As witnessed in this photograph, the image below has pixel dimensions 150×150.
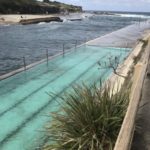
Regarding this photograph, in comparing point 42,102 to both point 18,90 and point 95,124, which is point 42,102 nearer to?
point 18,90

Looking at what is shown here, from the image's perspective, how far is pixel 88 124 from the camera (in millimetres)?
6000

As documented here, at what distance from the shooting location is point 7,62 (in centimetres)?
2292

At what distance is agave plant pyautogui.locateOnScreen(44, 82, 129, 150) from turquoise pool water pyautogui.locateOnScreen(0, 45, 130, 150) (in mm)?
2083

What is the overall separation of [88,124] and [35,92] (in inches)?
289

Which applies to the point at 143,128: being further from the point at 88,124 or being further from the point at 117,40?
the point at 117,40

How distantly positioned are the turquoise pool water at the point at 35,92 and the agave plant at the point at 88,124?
2083 millimetres

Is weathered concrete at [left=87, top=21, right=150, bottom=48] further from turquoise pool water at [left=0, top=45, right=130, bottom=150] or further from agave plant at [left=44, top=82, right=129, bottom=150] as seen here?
agave plant at [left=44, top=82, right=129, bottom=150]

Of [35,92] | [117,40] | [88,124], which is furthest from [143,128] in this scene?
[117,40]

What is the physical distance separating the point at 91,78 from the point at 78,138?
32.0ft

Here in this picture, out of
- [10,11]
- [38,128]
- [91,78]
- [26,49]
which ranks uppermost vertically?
[38,128]

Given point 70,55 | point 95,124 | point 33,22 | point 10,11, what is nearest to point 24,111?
point 95,124

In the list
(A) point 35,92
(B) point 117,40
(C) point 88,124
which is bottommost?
(B) point 117,40

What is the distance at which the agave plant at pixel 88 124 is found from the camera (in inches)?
229

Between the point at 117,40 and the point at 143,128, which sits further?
the point at 117,40
